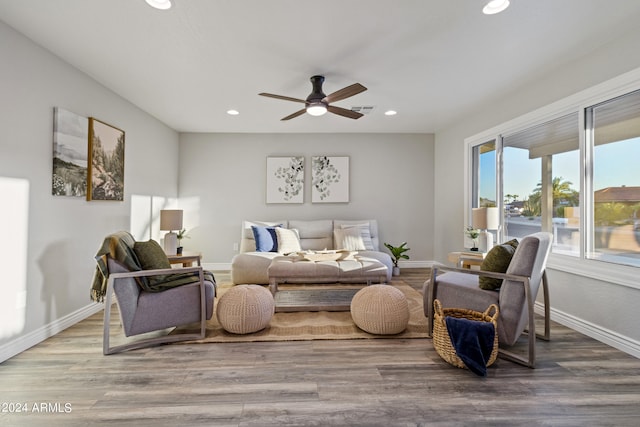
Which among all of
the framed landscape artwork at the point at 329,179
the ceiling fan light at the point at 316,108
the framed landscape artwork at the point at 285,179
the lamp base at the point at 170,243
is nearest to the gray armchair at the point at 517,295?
the ceiling fan light at the point at 316,108

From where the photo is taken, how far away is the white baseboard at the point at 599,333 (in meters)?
2.24

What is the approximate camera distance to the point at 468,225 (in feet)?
14.8

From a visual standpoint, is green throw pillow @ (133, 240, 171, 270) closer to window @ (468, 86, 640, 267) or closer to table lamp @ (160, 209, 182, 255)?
table lamp @ (160, 209, 182, 255)

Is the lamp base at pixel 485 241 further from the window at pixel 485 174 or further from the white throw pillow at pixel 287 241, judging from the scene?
the white throw pillow at pixel 287 241

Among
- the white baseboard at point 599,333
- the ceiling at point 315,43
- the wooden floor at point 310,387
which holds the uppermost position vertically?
the ceiling at point 315,43

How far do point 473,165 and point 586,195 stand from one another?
6.09 ft

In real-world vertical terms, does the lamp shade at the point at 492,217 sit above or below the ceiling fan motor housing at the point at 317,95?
below

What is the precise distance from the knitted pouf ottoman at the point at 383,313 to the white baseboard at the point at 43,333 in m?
2.69

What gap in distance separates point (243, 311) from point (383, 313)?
122cm

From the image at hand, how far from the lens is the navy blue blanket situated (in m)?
1.93

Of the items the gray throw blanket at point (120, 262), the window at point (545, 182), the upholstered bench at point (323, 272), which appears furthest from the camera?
the upholstered bench at point (323, 272)

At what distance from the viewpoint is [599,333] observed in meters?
2.47

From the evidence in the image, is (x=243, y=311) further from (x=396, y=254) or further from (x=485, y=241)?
(x=396, y=254)

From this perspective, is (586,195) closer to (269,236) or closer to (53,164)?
(269,236)
